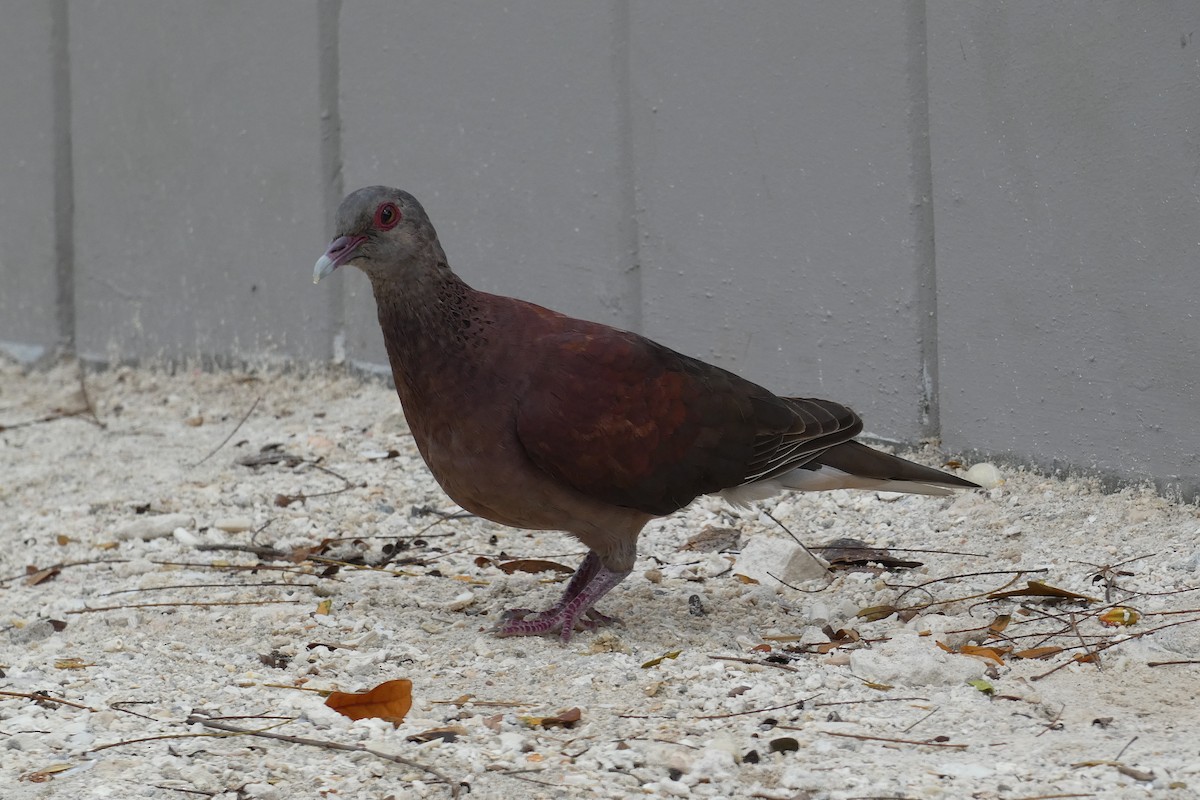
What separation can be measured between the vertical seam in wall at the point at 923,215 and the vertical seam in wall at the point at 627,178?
1141 millimetres

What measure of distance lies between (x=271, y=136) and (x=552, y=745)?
4309 millimetres

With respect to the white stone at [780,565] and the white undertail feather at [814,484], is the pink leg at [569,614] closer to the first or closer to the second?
the white undertail feather at [814,484]

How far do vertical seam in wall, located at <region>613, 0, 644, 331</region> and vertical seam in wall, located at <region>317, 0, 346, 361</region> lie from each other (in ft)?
4.90

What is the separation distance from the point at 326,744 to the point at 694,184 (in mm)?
2901

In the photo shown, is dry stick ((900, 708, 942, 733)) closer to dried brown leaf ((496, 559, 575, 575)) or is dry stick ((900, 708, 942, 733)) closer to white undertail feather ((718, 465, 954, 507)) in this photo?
white undertail feather ((718, 465, 954, 507))

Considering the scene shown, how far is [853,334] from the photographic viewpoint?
5.07 metres

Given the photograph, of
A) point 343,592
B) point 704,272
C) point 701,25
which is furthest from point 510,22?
point 343,592

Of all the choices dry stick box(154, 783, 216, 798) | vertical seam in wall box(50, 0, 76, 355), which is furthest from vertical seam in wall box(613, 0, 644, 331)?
vertical seam in wall box(50, 0, 76, 355)

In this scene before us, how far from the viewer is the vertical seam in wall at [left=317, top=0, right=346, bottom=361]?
6484mm

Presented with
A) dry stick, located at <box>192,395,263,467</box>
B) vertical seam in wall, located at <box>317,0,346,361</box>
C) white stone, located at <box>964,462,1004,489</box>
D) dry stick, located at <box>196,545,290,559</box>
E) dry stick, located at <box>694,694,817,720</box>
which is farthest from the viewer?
vertical seam in wall, located at <box>317,0,346,361</box>

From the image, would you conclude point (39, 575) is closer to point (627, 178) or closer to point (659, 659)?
point (659, 659)

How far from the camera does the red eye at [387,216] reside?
12.5 feet

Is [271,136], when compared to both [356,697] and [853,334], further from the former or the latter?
[356,697]

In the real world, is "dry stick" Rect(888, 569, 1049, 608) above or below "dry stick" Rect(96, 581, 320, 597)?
above
